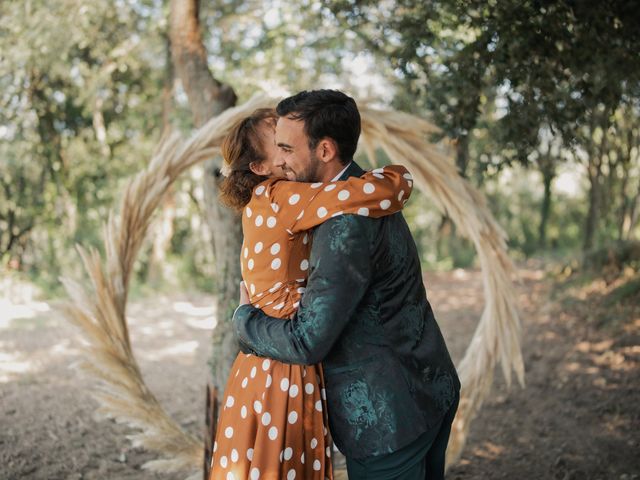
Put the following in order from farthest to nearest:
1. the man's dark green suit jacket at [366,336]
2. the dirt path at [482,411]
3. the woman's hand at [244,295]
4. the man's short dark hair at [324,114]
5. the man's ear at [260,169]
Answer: the dirt path at [482,411]
the man's ear at [260,169]
the woman's hand at [244,295]
the man's short dark hair at [324,114]
the man's dark green suit jacket at [366,336]

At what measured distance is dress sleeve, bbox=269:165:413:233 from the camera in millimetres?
1441

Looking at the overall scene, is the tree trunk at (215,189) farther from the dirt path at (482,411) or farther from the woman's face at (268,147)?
the woman's face at (268,147)

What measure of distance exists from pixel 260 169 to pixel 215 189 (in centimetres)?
134

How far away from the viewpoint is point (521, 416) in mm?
4324

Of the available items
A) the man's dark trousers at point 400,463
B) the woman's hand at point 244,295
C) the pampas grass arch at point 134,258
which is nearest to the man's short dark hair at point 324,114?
the woman's hand at point 244,295

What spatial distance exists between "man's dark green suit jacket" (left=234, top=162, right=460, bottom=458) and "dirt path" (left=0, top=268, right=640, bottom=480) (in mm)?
1853

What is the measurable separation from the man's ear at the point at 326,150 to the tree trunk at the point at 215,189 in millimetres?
1647

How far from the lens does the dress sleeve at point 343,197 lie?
1.44 m

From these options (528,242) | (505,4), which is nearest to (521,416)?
(505,4)

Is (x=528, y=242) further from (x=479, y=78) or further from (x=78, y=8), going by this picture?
(x=479, y=78)

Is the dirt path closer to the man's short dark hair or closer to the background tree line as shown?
the background tree line

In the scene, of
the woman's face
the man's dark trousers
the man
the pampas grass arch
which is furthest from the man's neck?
the pampas grass arch

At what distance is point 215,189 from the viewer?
320 cm

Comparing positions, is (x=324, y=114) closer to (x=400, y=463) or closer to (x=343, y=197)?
(x=343, y=197)
